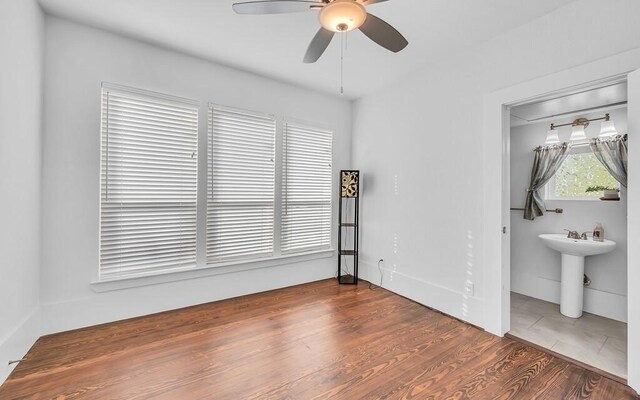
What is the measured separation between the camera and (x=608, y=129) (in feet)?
9.41

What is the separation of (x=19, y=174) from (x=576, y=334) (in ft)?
15.3

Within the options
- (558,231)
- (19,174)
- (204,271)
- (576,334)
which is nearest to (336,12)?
(19,174)

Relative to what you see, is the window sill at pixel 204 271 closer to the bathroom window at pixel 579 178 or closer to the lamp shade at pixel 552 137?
the bathroom window at pixel 579 178

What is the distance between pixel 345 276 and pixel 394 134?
2085mm

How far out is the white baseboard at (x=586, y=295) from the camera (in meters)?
2.87

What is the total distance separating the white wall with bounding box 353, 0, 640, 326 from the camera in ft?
7.17

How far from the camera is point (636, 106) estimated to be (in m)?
1.84

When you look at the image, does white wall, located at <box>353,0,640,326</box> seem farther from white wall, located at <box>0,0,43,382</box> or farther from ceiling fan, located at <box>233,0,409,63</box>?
white wall, located at <box>0,0,43,382</box>

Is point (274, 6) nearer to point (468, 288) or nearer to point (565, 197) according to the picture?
point (468, 288)

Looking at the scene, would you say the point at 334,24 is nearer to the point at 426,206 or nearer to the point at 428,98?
the point at 428,98

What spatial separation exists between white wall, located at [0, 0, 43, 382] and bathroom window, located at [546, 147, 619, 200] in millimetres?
5076

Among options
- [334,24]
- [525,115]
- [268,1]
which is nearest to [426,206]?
[525,115]

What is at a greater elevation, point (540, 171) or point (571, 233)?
point (540, 171)

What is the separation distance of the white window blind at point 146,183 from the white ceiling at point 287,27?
1.94 feet
